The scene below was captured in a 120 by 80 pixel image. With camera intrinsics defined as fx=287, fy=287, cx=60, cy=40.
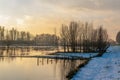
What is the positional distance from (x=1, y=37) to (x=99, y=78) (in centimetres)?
17915

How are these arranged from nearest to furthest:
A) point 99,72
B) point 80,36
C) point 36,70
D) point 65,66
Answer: point 99,72, point 36,70, point 65,66, point 80,36

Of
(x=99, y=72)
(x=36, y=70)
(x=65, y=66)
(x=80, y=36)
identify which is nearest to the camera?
(x=99, y=72)

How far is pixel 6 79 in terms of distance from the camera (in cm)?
2750

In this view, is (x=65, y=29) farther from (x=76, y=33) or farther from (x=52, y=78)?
(x=52, y=78)

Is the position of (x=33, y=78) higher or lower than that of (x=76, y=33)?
lower

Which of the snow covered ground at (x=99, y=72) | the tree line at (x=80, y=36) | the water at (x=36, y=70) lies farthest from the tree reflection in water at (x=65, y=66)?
the tree line at (x=80, y=36)

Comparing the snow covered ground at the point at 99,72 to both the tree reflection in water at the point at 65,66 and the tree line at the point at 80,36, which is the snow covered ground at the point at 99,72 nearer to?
the tree reflection in water at the point at 65,66

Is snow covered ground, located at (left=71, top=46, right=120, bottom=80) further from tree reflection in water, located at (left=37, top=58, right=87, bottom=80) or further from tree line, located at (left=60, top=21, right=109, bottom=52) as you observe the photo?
tree line, located at (left=60, top=21, right=109, bottom=52)

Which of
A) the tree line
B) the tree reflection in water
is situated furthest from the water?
the tree line

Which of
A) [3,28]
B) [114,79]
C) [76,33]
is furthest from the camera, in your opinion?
[3,28]

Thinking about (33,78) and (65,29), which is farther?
(65,29)

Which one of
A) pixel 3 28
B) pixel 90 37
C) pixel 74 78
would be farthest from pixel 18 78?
pixel 3 28

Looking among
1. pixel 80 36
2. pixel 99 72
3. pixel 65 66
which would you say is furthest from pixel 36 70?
pixel 80 36

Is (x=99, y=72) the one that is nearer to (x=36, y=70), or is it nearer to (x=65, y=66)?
(x=36, y=70)
